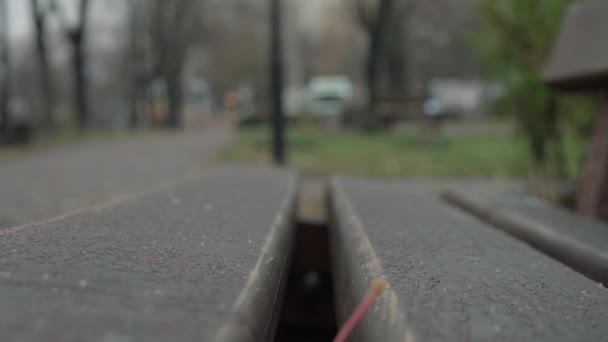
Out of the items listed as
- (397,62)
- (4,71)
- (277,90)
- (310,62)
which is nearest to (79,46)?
(4,71)

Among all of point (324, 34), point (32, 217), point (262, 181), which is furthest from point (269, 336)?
point (324, 34)

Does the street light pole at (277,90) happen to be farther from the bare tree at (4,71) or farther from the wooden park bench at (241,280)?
the bare tree at (4,71)

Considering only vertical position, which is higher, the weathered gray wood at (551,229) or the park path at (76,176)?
the weathered gray wood at (551,229)

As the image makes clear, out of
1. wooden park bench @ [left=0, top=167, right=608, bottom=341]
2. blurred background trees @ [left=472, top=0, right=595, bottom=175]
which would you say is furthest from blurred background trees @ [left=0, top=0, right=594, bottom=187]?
wooden park bench @ [left=0, top=167, right=608, bottom=341]

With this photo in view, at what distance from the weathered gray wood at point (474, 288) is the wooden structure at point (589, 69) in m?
0.95

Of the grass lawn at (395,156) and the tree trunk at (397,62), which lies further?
the tree trunk at (397,62)

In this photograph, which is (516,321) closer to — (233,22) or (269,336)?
(269,336)

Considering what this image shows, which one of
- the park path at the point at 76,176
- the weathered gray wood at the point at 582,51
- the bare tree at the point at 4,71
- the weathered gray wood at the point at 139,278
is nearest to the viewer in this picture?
the weathered gray wood at the point at 139,278

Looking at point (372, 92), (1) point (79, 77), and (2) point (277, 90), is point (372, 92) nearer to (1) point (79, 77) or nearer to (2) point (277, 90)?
(2) point (277, 90)

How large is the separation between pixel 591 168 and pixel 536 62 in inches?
45.0

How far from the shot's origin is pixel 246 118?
1852 cm

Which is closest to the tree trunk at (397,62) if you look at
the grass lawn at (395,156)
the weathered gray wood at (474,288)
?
the grass lawn at (395,156)

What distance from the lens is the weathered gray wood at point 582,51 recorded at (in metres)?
2.14

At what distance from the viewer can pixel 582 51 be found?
2.28m
